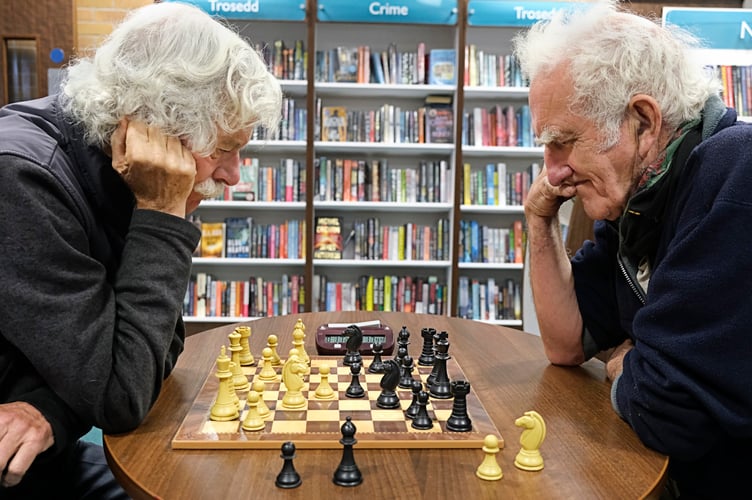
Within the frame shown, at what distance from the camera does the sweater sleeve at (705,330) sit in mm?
1143

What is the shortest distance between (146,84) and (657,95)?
99cm

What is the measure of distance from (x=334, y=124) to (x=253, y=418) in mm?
3843

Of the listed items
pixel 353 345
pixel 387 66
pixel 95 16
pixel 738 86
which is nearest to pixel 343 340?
pixel 353 345

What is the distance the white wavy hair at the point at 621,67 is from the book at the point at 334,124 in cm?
349

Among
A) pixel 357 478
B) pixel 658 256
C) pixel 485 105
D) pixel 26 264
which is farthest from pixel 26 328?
pixel 485 105

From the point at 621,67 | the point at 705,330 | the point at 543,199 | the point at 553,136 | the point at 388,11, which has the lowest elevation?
the point at 705,330

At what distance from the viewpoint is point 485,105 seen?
5.13 m

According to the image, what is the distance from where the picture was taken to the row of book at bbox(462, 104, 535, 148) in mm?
4965

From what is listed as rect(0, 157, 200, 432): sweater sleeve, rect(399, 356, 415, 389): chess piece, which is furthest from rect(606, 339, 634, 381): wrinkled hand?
rect(0, 157, 200, 432): sweater sleeve

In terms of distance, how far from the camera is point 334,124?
4.88 meters

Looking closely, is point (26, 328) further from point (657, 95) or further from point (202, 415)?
point (657, 95)

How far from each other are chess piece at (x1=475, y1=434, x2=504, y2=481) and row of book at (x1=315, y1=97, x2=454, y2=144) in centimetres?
397

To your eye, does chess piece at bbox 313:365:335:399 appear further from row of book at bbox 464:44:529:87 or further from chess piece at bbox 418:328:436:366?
row of book at bbox 464:44:529:87

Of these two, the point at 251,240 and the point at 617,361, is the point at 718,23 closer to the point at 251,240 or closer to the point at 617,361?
the point at 251,240
